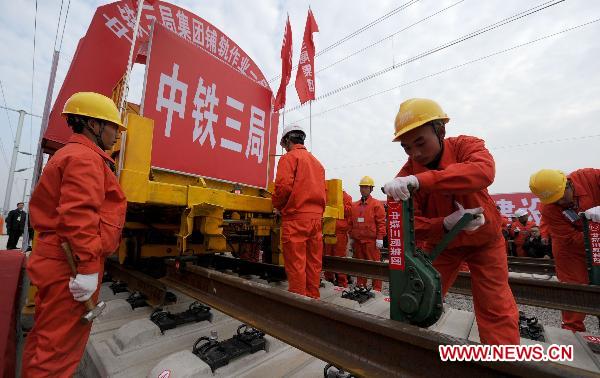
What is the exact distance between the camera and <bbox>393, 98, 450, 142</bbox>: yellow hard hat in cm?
168

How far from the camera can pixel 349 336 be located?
4.82ft

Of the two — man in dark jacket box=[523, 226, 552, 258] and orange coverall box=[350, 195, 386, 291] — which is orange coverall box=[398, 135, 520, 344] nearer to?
orange coverall box=[350, 195, 386, 291]

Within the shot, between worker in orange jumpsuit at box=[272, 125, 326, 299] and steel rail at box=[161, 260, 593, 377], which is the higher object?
worker in orange jumpsuit at box=[272, 125, 326, 299]

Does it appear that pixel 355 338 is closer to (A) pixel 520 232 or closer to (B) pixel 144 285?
(B) pixel 144 285

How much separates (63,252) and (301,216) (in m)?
2.06

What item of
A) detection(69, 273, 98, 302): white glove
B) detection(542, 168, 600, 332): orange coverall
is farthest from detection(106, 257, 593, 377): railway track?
detection(542, 168, 600, 332): orange coverall

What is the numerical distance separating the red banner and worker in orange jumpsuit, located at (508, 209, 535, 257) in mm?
9605

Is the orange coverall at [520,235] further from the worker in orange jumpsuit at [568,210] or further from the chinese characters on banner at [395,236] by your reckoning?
the chinese characters on banner at [395,236]

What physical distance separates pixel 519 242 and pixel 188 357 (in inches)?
401

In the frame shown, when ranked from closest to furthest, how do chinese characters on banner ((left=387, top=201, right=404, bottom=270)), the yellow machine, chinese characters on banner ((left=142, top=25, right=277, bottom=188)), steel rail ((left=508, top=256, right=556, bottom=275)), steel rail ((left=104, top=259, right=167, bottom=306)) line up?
chinese characters on banner ((left=387, top=201, right=404, bottom=270)) < the yellow machine < steel rail ((left=104, top=259, right=167, bottom=306)) < chinese characters on banner ((left=142, top=25, right=277, bottom=188)) < steel rail ((left=508, top=256, right=556, bottom=275))

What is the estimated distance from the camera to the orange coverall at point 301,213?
3117 mm

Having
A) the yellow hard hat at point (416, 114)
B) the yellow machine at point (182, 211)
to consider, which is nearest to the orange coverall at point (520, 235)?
the yellow machine at point (182, 211)

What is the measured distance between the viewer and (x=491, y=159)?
5.52ft

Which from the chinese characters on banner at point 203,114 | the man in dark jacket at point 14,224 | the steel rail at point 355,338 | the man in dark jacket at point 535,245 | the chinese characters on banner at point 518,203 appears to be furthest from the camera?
the chinese characters on banner at point 518,203
